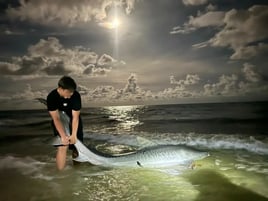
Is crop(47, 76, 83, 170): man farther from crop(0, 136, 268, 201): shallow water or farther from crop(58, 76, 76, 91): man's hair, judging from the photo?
crop(0, 136, 268, 201): shallow water

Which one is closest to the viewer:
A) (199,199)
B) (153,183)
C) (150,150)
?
(199,199)

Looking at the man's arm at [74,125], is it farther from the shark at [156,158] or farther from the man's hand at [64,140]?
the shark at [156,158]

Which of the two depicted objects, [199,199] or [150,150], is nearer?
[199,199]

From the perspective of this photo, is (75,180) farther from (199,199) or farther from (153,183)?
(199,199)

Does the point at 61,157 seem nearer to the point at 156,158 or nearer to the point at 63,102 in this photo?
the point at 63,102

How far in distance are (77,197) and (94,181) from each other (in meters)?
0.84

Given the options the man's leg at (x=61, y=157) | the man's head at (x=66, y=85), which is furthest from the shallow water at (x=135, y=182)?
the man's head at (x=66, y=85)

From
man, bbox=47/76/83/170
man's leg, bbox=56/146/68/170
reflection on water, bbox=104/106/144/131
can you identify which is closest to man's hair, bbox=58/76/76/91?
man, bbox=47/76/83/170

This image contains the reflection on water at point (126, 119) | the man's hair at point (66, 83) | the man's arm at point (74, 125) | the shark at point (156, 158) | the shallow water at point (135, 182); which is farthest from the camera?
the reflection on water at point (126, 119)

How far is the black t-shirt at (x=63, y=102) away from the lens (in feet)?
17.2

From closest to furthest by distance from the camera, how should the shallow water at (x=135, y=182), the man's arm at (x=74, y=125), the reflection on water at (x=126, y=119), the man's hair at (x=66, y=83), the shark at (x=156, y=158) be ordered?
the shallow water at (x=135, y=182), the man's hair at (x=66, y=83), the man's arm at (x=74, y=125), the shark at (x=156, y=158), the reflection on water at (x=126, y=119)

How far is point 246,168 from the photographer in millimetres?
6031

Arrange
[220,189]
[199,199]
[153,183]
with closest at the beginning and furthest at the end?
[199,199] < [220,189] < [153,183]

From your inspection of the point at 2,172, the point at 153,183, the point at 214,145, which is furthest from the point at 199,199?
the point at 214,145
